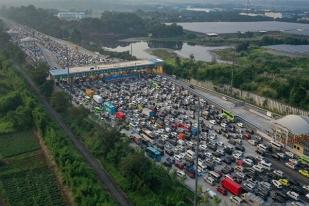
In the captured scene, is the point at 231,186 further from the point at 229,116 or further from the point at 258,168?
the point at 229,116

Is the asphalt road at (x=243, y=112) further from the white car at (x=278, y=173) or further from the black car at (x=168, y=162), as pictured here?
the black car at (x=168, y=162)

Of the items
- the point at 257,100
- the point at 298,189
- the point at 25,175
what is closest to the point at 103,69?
the point at 257,100

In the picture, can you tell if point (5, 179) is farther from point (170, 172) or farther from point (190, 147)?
point (190, 147)

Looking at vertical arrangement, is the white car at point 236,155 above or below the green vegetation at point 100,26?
below

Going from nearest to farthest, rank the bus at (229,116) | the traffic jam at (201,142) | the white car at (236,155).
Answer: the traffic jam at (201,142)
the white car at (236,155)
the bus at (229,116)

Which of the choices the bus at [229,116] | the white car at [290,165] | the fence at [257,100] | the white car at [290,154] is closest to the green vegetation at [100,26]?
the fence at [257,100]
